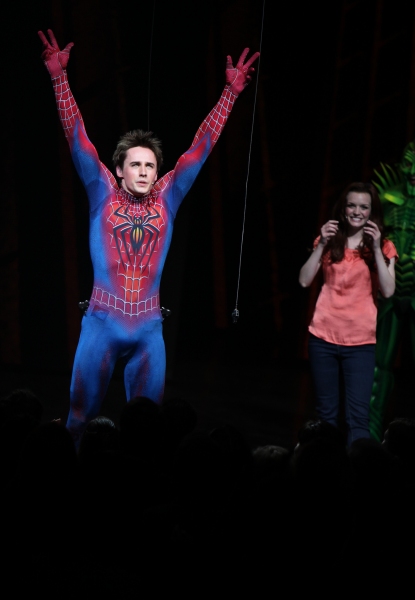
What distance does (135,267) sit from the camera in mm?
3297

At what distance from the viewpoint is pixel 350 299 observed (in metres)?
3.50

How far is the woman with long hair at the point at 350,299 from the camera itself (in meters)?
3.46

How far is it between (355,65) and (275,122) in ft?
3.70

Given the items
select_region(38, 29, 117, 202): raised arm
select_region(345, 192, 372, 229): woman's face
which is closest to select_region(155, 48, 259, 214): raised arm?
select_region(38, 29, 117, 202): raised arm

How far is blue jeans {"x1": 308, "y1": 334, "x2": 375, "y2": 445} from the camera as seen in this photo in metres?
3.46

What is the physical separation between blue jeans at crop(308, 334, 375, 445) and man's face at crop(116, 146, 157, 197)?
1040 mm

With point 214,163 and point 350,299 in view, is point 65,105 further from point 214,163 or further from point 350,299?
point 214,163

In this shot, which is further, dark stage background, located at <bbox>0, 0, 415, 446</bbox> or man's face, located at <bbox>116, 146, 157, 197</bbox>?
dark stage background, located at <bbox>0, 0, 415, 446</bbox>

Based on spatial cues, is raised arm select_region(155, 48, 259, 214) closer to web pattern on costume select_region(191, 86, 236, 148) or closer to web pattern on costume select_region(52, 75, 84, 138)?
web pattern on costume select_region(191, 86, 236, 148)

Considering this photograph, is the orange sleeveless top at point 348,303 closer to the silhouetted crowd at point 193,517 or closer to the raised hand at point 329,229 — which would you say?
the raised hand at point 329,229

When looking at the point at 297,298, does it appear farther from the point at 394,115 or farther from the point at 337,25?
the point at 337,25

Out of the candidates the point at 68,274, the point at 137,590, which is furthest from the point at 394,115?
the point at 137,590

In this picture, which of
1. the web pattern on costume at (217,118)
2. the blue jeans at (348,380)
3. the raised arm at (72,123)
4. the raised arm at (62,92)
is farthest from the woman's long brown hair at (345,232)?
the raised arm at (62,92)

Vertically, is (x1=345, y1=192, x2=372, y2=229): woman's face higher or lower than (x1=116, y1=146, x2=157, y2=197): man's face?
lower
